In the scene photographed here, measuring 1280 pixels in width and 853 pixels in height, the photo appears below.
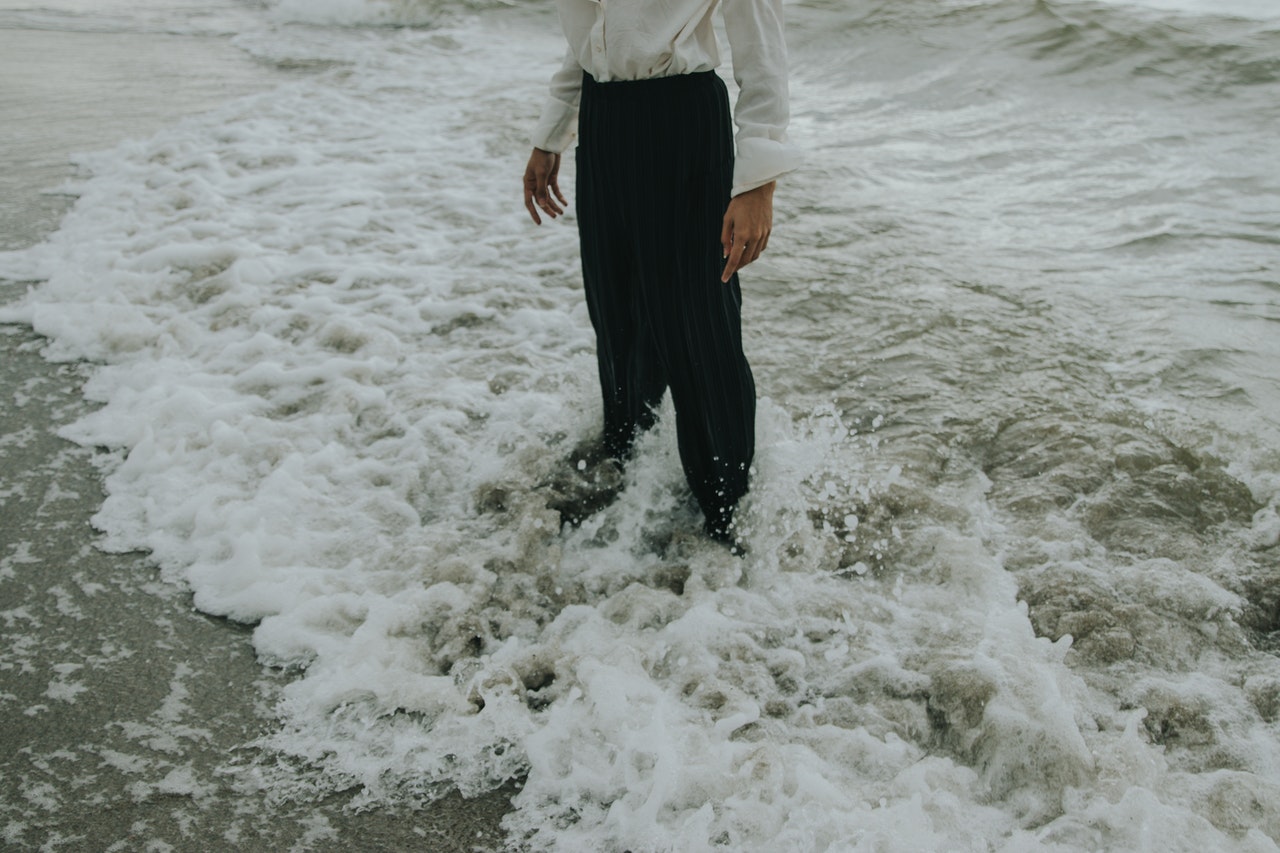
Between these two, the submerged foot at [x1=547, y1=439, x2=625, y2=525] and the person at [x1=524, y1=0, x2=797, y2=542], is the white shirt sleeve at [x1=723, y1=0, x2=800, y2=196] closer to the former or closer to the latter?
the person at [x1=524, y1=0, x2=797, y2=542]

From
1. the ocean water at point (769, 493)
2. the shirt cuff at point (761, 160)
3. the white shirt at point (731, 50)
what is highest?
the white shirt at point (731, 50)

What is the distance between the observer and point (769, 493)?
2920 mm

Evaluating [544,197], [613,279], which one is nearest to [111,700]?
[613,279]

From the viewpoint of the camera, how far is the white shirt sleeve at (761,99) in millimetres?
2082

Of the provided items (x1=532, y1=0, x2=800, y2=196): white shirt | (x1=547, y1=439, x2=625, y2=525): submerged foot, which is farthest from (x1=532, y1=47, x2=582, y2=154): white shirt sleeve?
(x1=547, y1=439, x2=625, y2=525): submerged foot

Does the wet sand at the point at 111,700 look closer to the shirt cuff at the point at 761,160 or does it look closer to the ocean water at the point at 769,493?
the ocean water at the point at 769,493

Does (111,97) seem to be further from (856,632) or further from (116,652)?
(856,632)

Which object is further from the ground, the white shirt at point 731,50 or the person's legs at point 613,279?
the white shirt at point 731,50

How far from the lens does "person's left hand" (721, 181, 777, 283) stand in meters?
2.16

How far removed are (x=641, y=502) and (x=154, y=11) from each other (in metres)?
11.2

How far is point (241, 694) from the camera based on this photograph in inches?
88.7

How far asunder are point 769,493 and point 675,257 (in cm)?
89

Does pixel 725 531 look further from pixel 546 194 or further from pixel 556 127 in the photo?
pixel 556 127

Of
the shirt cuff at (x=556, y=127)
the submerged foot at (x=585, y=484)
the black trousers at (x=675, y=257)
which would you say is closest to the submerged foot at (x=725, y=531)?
the black trousers at (x=675, y=257)
